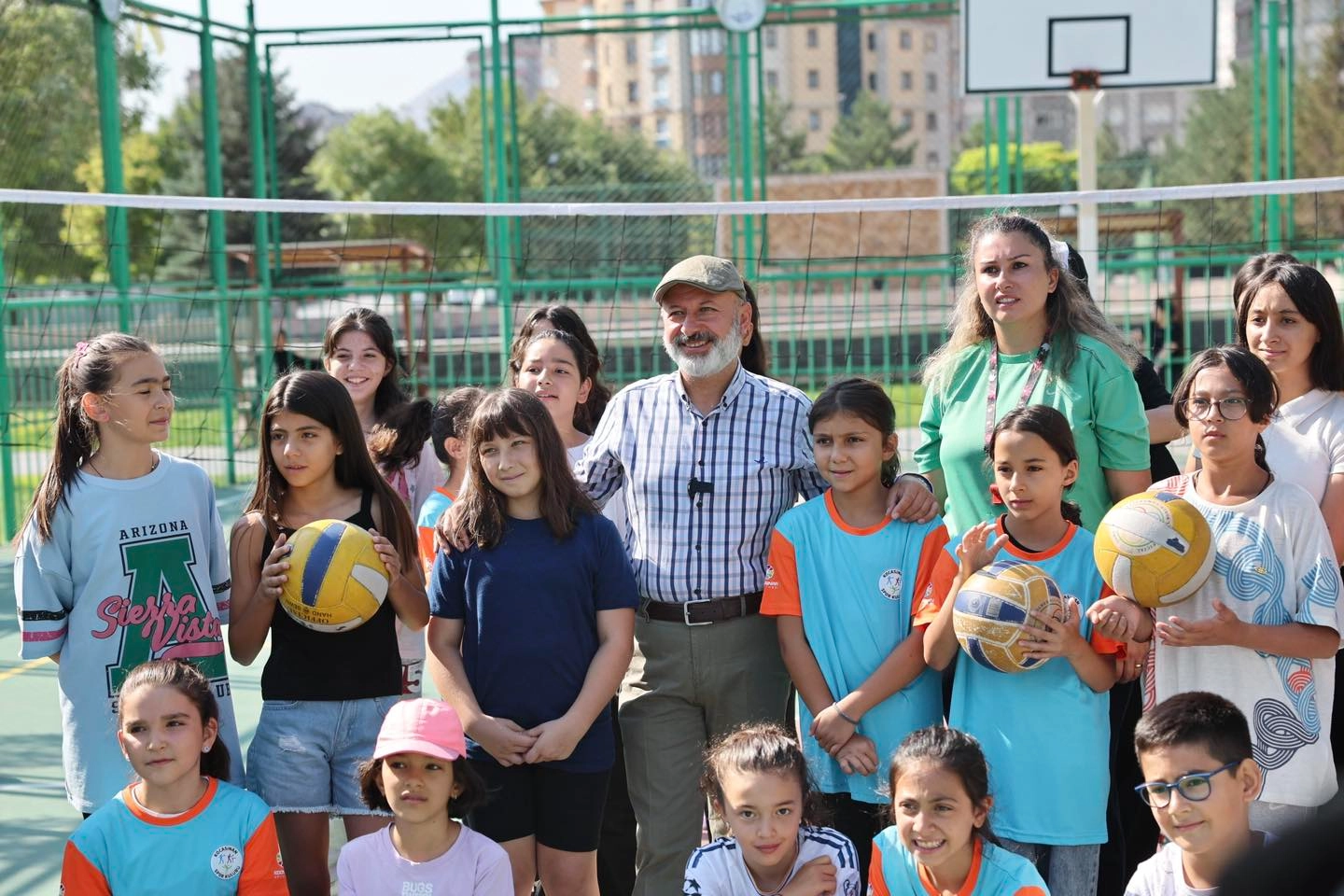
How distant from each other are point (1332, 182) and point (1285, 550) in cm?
276

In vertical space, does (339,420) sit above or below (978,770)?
above

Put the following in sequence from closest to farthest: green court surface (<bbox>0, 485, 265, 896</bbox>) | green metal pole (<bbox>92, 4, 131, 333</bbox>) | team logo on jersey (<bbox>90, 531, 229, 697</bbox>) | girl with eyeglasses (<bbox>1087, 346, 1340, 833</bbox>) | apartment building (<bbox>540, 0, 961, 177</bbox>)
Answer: girl with eyeglasses (<bbox>1087, 346, 1340, 833</bbox>)
team logo on jersey (<bbox>90, 531, 229, 697</bbox>)
green court surface (<bbox>0, 485, 265, 896</bbox>)
green metal pole (<bbox>92, 4, 131, 333</bbox>)
apartment building (<bbox>540, 0, 961, 177</bbox>)

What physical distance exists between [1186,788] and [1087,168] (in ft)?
21.0

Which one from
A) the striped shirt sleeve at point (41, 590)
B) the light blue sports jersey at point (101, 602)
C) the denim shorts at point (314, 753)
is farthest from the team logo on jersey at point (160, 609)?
the denim shorts at point (314, 753)

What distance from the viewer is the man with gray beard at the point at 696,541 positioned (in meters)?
3.67

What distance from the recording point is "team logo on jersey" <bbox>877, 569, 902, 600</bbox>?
353 cm

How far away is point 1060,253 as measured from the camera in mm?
3824

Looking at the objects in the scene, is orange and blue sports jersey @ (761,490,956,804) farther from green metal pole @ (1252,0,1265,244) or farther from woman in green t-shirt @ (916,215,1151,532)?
green metal pole @ (1252,0,1265,244)

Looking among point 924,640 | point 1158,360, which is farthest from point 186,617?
point 1158,360

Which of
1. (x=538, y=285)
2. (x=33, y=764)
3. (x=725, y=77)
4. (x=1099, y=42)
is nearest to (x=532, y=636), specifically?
(x=33, y=764)

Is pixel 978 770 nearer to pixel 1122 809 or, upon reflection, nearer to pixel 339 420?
pixel 1122 809

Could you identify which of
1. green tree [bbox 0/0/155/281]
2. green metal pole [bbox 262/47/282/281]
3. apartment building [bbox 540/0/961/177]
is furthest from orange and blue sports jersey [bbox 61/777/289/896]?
green metal pole [bbox 262/47/282/281]

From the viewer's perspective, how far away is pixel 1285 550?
323cm

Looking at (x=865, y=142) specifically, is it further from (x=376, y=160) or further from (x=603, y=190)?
(x=376, y=160)
